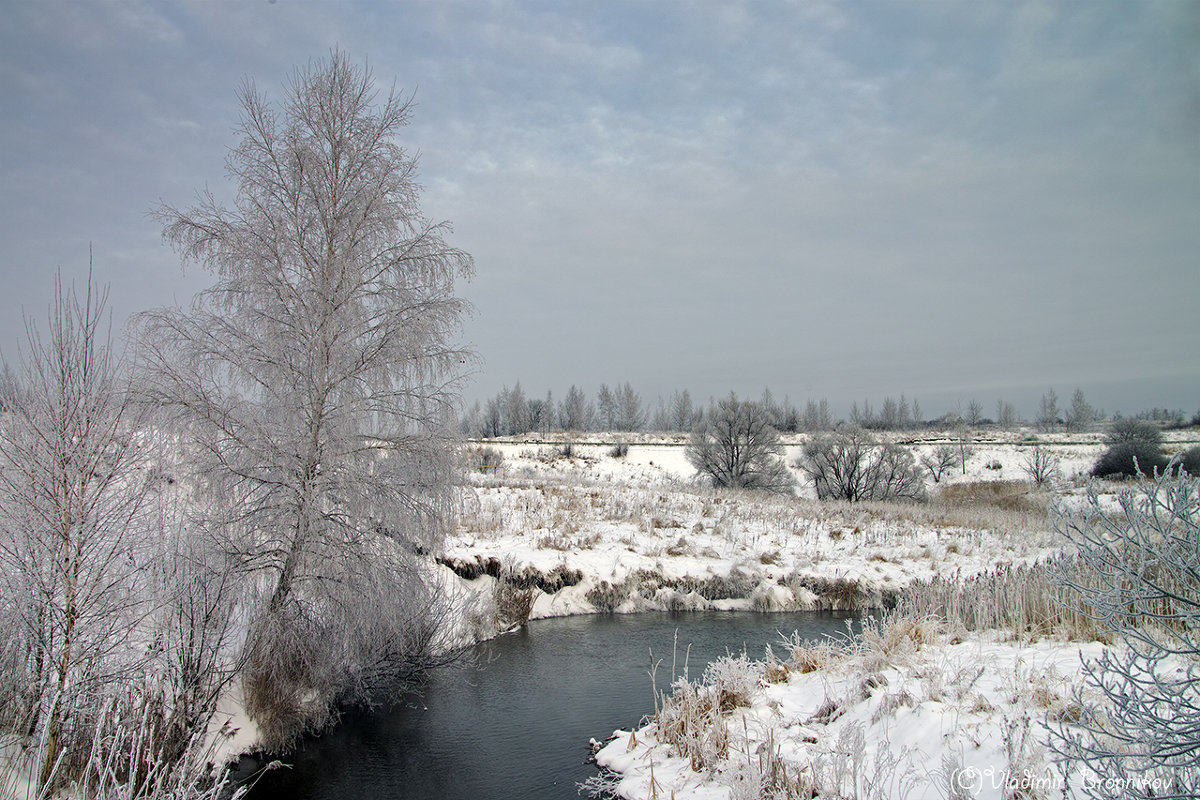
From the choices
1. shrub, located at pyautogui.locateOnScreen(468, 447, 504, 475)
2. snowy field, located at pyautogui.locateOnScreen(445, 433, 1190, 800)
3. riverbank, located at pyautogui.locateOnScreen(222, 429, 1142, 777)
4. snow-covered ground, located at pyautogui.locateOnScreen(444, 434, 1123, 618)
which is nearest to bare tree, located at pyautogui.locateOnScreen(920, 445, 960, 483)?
snowy field, located at pyautogui.locateOnScreen(445, 433, 1190, 800)

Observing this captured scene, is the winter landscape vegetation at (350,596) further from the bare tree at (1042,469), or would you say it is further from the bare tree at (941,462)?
the bare tree at (941,462)

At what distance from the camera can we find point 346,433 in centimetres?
905

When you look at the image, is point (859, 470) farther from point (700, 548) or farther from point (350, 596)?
point (350, 596)

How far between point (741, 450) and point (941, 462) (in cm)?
1858

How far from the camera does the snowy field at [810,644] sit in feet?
18.4

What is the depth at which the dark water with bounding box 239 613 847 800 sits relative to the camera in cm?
794

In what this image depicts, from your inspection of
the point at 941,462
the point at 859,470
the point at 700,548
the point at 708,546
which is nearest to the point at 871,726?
the point at 700,548

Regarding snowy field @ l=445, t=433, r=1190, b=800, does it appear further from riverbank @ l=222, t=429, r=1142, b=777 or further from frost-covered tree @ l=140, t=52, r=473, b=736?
frost-covered tree @ l=140, t=52, r=473, b=736

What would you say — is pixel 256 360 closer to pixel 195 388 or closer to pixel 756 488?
pixel 195 388

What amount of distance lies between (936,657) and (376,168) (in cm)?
969

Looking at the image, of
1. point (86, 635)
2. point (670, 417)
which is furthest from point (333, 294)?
point (670, 417)

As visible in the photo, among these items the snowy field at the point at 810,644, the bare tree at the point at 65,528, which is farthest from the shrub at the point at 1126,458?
the bare tree at the point at 65,528

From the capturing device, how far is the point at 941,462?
155ft

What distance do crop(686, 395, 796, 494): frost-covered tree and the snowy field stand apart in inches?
180
